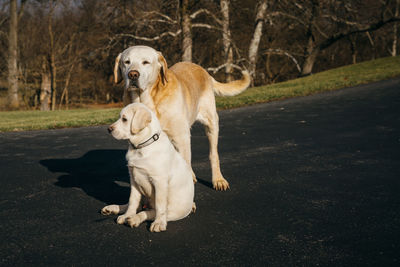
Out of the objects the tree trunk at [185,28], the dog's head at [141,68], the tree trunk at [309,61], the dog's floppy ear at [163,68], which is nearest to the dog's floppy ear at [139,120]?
the dog's head at [141,68]

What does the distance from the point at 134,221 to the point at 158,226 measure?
25cm

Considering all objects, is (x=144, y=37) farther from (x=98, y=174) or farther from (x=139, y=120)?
(x=139, y=120)

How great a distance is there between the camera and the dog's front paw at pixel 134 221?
3.48m

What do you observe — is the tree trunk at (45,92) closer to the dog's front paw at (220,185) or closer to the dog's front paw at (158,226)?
the dog's front paw at (220,185)

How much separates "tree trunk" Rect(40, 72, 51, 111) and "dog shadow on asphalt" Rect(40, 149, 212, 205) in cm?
2258

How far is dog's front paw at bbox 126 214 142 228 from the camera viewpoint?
3480mm

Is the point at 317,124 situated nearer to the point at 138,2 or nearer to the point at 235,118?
the point at 235,118

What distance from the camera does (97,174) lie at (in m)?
5.68

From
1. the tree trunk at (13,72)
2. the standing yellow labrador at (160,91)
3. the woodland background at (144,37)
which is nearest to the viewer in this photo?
the standing yellow labrador at (160,91)

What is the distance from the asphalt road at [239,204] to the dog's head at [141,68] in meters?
1.41

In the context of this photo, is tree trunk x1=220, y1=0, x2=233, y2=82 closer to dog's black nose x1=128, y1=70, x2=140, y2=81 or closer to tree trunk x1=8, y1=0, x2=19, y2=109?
dog's black nose x1=128, y1=70, x2=140, y2=81

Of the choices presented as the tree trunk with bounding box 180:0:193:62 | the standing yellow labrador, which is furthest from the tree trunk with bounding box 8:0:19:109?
the standing yellow labrador

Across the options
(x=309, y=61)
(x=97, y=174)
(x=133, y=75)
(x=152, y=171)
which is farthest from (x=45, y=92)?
(x=152, y=171)

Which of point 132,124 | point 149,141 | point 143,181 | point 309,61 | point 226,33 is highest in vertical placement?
point 226,33
